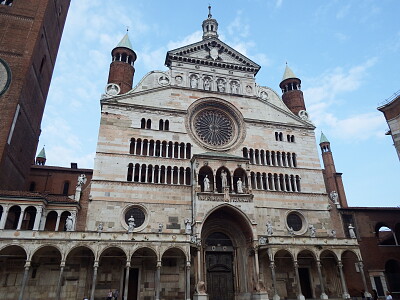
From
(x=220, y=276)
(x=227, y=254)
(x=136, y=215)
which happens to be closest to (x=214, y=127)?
(x=136, y=215)

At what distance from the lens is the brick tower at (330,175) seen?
41844 millimetres

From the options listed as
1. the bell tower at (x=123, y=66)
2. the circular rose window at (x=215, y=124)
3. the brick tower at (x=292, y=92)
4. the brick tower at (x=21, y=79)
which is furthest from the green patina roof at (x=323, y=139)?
the brick tower at (x=21, y=79)

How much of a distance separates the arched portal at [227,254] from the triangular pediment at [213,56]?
52.6 feet

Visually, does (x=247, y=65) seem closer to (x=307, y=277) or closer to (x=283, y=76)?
(x=283, y=76)

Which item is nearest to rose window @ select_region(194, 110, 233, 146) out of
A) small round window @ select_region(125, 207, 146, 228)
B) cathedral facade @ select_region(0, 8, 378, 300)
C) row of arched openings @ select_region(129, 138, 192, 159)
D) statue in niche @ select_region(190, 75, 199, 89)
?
cathedral facade @ select_region(0, 8, 378, 300)

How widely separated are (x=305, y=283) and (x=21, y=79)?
28694 mm

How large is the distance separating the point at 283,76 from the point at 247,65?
614 cm

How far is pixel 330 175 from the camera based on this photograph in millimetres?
44219

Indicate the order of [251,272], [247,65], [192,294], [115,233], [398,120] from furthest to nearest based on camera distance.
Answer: [247,65] < [398,120] < [251,272] < [192,294] < [115,233]

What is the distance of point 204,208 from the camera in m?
23.9

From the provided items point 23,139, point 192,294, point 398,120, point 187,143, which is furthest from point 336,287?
point 23,139

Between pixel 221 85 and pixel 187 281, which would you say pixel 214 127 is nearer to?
pixel 221 85

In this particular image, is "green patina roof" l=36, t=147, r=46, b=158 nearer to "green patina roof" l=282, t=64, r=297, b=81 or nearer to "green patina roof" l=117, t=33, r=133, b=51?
"green patina roof" l=117, t=33, r=133, b=51

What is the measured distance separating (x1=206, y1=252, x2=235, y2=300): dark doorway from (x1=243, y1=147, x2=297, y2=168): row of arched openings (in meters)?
8.93
